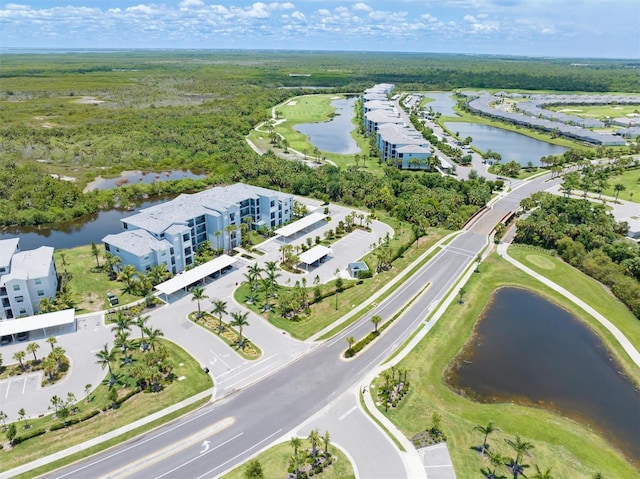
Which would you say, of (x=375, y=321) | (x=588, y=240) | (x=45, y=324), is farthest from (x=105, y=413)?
(x=588, y=240)

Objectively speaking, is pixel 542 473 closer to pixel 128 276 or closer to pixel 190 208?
pixel 128 276

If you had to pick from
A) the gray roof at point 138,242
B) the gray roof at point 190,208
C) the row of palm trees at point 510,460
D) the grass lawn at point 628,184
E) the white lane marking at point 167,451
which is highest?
the gray roof at point 190,208

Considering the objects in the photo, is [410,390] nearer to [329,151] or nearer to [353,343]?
[353,343]

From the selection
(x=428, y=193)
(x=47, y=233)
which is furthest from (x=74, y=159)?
(x=428, y=193)

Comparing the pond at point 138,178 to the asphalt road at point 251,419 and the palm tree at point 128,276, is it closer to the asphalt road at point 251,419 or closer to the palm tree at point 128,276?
the palm tree at point 128,276

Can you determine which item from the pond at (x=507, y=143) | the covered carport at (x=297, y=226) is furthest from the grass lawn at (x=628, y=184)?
the covered carport at (x=297, y=226)
